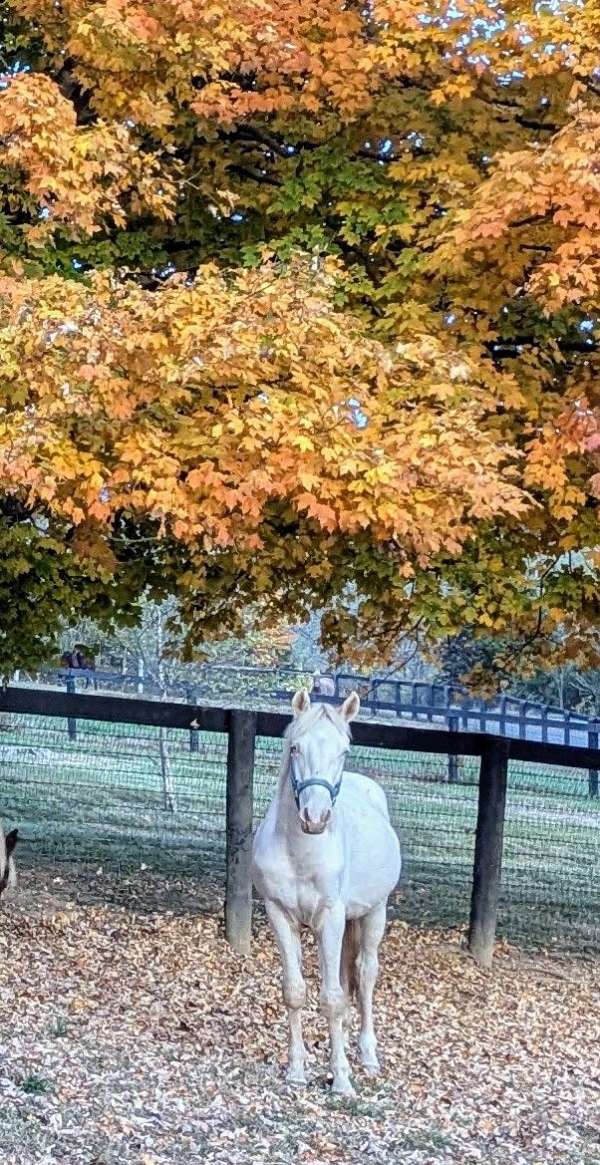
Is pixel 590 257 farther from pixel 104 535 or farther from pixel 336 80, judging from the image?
pixel 104 535

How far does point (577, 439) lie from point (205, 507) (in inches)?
79.0

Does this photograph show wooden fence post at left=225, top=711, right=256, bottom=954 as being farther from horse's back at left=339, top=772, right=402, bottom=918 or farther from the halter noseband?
the halter noseband

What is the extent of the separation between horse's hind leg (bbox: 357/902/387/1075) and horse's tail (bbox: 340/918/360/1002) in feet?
0.07

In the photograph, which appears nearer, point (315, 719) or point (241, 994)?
point (315, 719)

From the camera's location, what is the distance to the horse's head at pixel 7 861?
8062mm

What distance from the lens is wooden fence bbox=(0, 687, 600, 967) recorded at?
8.02 metres

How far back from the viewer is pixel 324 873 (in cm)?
516

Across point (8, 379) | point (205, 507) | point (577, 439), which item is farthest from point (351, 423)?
point (8, 379)

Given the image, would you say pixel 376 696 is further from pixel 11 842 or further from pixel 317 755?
pixel 317 755

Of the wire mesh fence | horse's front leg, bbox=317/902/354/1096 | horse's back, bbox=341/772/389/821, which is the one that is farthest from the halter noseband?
the wire mesh fence

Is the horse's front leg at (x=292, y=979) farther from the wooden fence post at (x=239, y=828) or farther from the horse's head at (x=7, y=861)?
the horse's head at (x=7, y=861)

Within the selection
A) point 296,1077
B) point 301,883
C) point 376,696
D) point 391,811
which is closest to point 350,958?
point 296,1077

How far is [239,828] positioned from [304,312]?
3557mm

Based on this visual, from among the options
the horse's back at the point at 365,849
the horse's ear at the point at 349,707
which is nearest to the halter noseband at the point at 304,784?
the horse's ear at the point at 349,707
